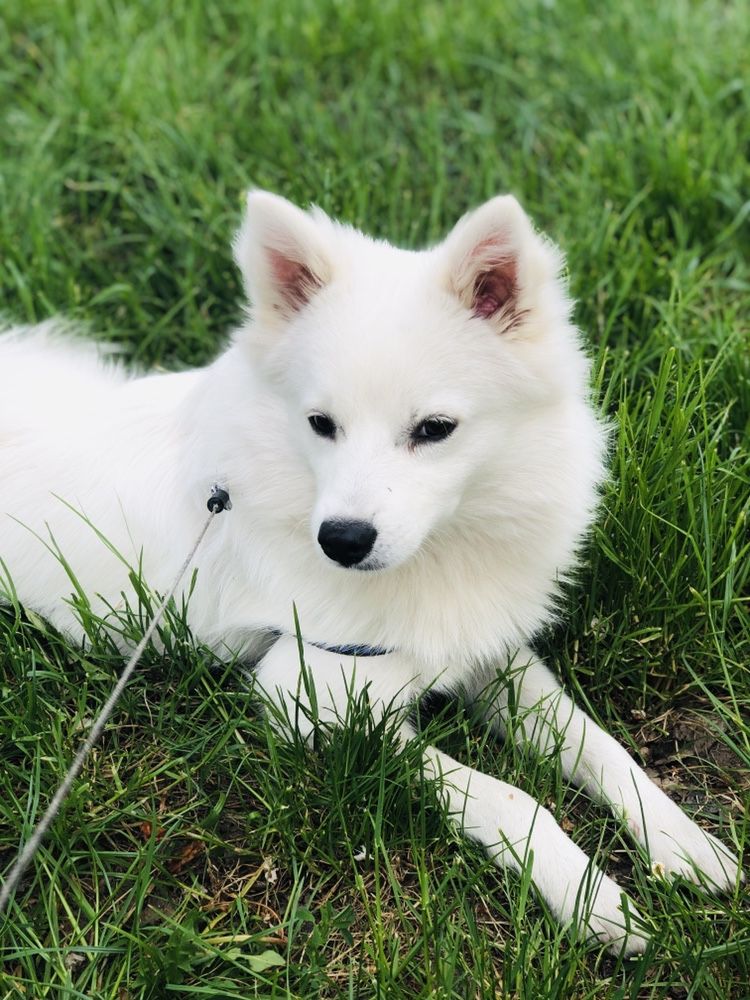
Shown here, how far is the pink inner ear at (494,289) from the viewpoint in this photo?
2281 millimetres

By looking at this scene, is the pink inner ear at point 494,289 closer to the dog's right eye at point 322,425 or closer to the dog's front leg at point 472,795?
the dog's right eye at point 322,425

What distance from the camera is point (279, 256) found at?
2.36m

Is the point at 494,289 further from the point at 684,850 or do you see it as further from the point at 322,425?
the point at 684,850

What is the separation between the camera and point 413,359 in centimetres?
221

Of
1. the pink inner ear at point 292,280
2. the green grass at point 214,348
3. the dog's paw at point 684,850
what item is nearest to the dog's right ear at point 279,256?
the pink inner ear at point 292,280

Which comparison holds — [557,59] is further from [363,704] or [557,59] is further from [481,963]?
[481,963]

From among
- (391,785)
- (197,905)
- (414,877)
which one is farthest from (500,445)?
(197,905)

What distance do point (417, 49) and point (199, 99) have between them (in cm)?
102

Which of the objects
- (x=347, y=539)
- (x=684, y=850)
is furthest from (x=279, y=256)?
(x=684, y=850)

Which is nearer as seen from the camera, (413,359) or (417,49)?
(413,359)

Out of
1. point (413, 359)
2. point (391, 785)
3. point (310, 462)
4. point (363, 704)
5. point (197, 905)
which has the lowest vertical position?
point (197, 905)

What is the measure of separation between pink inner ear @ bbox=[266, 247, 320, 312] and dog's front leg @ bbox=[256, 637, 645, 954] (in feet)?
2.55

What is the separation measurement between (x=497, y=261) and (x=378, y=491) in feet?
1.80

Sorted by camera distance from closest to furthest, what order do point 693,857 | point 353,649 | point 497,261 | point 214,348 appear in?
point 497,261 < point 693,857 < point 353,649 < point 214,348
